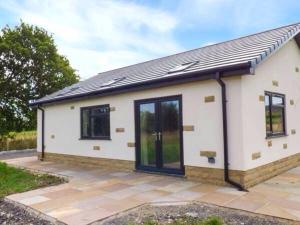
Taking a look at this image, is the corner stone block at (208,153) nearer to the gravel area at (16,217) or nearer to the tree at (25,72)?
the gravel area at (16,217)

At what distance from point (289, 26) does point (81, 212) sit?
863cm

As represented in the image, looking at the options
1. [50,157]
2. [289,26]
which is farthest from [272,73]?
[50,157]

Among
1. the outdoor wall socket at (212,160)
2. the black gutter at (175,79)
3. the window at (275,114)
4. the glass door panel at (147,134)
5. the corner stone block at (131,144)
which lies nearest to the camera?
the black gutter at (175,79)

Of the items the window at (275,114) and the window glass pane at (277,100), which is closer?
the window at (275,114)

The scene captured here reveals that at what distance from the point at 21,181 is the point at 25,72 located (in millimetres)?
17660

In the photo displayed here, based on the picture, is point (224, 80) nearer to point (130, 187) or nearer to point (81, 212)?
point (130, 187)

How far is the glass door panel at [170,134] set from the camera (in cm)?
789

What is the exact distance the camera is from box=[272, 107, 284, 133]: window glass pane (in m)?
8.20

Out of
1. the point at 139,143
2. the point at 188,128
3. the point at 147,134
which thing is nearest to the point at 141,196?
the point at 188,128

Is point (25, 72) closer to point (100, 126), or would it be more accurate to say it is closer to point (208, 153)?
point (100, 126)

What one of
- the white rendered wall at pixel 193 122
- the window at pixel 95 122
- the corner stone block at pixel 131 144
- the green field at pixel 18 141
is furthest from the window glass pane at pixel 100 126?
the green field at pixel 18 141

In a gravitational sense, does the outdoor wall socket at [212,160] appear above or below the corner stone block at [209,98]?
below

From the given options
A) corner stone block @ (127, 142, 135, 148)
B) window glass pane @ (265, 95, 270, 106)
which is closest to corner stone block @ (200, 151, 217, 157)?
window glass pane @ (265, 95, 270, 106)

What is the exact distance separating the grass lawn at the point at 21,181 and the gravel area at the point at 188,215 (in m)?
3.32
